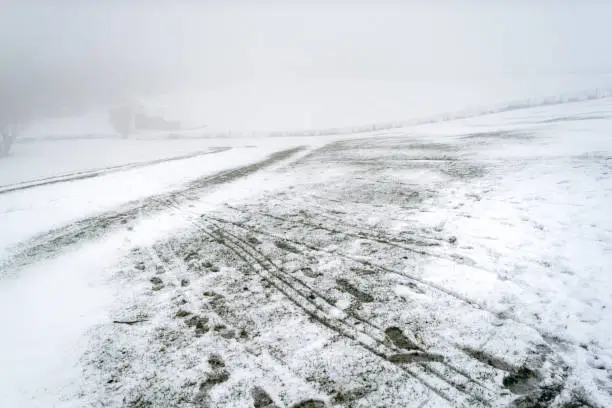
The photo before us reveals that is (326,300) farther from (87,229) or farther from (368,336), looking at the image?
(87,229)

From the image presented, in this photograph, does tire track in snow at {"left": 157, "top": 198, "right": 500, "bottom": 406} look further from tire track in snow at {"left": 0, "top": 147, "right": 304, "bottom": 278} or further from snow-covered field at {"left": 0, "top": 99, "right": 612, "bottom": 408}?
tire track in snow at {"left": 0, "top": 147, "right": 304, "bottom": 278}

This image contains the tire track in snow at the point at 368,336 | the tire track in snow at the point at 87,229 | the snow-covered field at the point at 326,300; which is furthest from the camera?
the tire track in snow at the point at 87,229

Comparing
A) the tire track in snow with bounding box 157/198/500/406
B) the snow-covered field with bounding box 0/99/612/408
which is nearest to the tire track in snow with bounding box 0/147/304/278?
the snow-covered field with bounding box 0/99/612/408

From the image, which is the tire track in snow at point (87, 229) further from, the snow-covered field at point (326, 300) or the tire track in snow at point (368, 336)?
the tire track in snow at point (368, 336)

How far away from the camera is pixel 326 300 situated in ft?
16.0

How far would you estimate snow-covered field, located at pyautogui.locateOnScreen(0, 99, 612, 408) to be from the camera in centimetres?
342

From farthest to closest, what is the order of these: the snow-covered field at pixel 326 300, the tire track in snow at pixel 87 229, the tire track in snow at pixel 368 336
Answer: the tire track in snow at pixel 87 229 < the snow-covered field at pixel 326 300 < the tire track in snow at pixel 368 336

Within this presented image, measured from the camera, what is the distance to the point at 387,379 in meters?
3.41

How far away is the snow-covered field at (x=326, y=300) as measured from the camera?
134 inches

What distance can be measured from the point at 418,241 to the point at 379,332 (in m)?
3.06

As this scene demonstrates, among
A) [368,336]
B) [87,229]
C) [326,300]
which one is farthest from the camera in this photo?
[87,229]

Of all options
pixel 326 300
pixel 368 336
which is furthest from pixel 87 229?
pixel 368 336

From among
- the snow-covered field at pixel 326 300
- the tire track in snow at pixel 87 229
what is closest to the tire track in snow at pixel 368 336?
the snow-covered field at pixel 326 300

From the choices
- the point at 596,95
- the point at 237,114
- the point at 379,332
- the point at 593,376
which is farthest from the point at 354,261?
the point at 237,114
